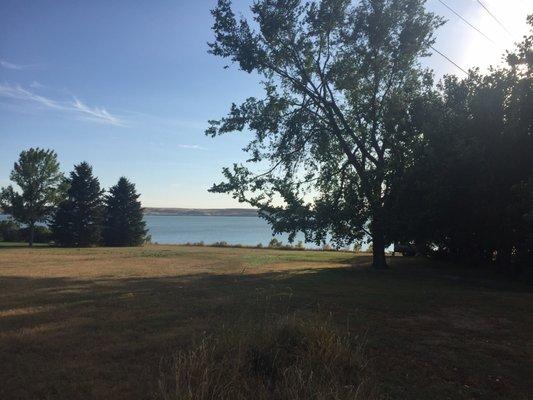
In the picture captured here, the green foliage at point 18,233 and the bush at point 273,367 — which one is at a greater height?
the green foliage at point 18,233

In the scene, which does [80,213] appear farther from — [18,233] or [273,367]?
[273,367]

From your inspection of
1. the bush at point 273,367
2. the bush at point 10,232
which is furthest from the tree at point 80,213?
the bush at point 273,367

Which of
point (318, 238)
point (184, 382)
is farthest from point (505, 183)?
point (184, 382)

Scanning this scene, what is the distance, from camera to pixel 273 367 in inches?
233

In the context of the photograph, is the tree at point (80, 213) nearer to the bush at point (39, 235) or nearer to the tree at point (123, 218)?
the tree at point (123, 218)

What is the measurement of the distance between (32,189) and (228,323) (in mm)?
41775

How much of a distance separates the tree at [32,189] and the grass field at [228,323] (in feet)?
104

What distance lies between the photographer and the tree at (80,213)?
44781 millimetres

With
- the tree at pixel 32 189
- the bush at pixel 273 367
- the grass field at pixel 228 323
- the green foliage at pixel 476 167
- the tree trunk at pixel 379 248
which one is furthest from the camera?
the tree at pixel 32 189

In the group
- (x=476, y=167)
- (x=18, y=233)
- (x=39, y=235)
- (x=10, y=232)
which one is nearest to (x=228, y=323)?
(x=476, y=167)

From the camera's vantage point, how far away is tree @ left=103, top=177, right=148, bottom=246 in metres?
49.2

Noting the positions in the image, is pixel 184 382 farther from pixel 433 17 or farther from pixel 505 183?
pixel 433 17

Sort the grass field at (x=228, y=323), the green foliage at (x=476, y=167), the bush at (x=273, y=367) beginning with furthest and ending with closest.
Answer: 1. the green foliage at (x=476, y=167)
2. the grass field at (x=228, y=323)
3. the bush at (x=273, y=367)

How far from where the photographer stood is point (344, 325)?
8.49 m
